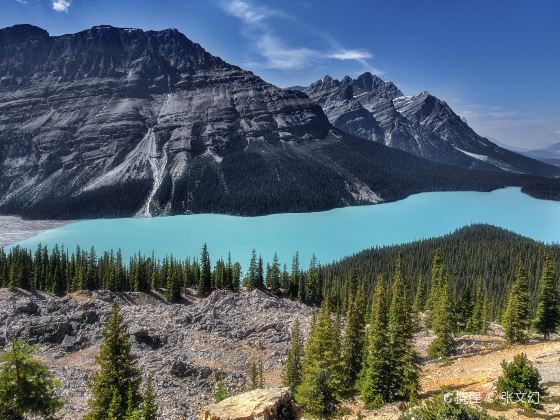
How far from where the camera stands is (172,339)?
62625mm

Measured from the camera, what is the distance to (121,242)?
569 feet

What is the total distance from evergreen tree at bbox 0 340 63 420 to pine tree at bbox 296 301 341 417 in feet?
59.2

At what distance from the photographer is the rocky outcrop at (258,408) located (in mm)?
17219

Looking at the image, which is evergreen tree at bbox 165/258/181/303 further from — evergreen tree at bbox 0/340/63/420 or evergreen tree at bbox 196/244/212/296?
evergreen tree at bbox 0/340/63/420

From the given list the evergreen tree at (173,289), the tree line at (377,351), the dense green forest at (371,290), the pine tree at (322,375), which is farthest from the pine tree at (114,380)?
the evergreen tree at (173,289)

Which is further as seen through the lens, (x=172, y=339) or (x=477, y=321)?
(x=477, y=321)

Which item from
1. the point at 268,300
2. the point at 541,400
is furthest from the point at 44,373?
the point at 268,300

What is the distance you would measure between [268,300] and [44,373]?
62.5 meters

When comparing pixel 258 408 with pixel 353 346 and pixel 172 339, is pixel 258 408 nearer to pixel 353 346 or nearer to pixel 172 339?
pixel 353 346

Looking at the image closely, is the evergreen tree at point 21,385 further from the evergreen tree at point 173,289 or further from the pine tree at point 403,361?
the evergreen tree at point 173,289

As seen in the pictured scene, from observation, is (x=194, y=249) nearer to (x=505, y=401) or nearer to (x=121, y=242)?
(x=121, y=242)

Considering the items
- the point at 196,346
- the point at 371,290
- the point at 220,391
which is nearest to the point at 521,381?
the point at 220,391

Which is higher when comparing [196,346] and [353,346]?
[353,346]

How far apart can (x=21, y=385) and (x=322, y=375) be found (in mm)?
20650
